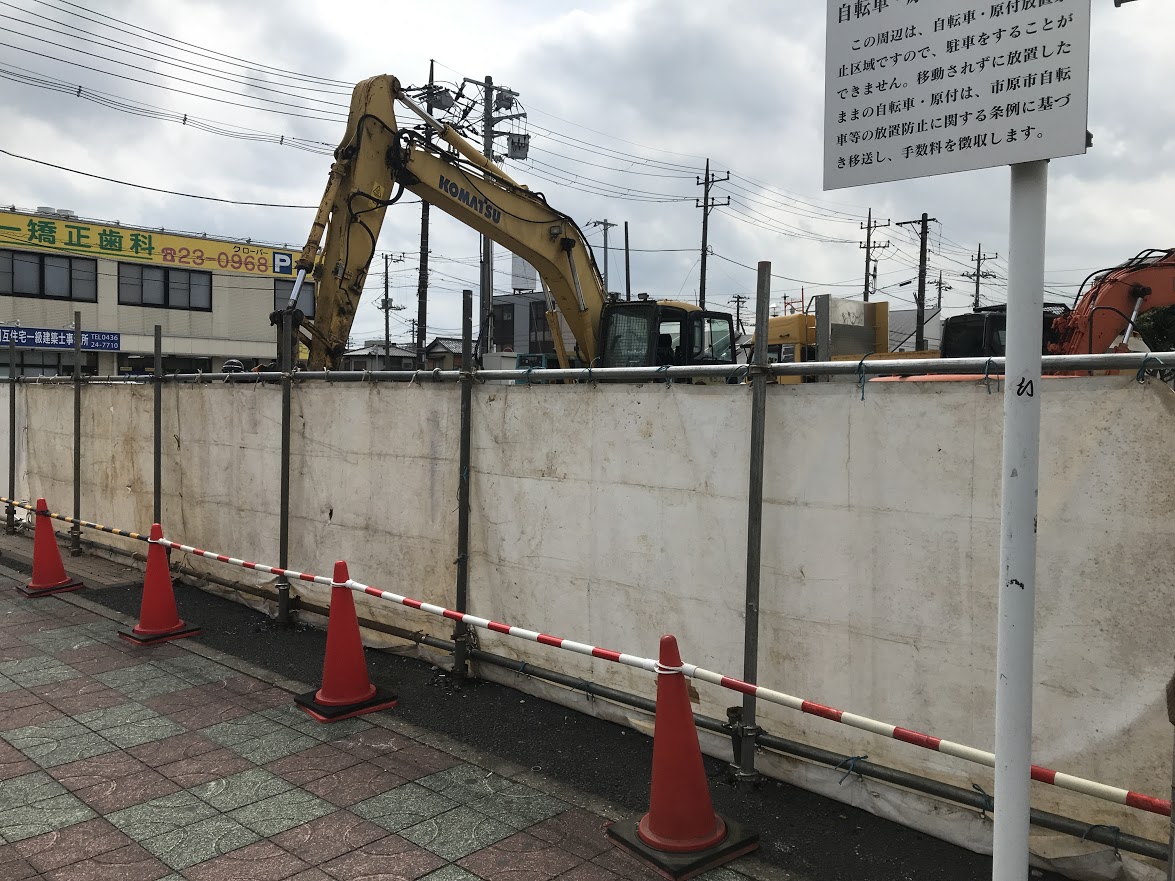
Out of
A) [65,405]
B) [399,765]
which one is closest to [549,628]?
[399,765]

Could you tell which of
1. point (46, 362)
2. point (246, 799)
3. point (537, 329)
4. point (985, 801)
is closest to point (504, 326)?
point (537, 329)

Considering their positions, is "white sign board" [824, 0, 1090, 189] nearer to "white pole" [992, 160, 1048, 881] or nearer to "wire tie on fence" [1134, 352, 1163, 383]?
"white pole" [992, 160, 1048, 881]

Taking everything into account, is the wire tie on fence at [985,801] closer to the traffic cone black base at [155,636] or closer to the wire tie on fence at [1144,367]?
the wire tie on fence at [1144,367]

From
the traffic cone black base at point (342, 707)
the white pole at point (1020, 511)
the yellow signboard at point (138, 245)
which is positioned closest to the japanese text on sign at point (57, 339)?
the yellow signboard at point (138, 245)

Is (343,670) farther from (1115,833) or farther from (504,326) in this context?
(504,326)

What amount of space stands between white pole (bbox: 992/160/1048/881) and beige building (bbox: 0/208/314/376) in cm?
3321

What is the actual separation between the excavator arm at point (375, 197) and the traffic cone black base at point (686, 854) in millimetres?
6981

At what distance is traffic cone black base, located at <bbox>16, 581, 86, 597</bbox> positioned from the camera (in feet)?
28.6

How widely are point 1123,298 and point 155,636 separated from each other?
31.9 ft

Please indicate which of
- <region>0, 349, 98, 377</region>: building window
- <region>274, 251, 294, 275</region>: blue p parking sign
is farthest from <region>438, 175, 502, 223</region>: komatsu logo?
<region>274, 251, 294, 275</region>: blue p parking sign

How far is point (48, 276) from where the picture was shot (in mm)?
35094

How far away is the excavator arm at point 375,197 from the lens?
9852 mm

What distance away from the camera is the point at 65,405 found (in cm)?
1112

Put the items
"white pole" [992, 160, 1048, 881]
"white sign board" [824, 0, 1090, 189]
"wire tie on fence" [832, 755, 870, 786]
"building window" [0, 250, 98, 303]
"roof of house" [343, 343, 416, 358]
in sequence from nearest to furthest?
"white sign board" [824, 0, 1090, 189] → "white pole" [992, 160, 1048, 881] → "wire tie on fence" [832, 755, 870, 786] → "building window" [0, 250, 98, 303] → "roof of house" [343, 343, 416, 358]
